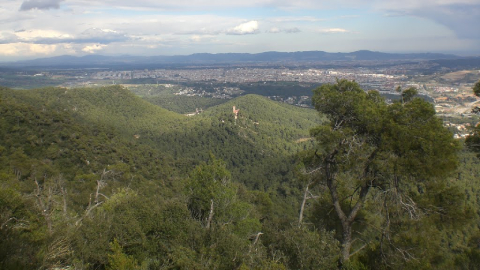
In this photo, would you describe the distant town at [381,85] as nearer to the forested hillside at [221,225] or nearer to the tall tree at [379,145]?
the forested hillside at [221,225]

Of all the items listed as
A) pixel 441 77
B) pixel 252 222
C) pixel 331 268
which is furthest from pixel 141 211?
pixel 441 77

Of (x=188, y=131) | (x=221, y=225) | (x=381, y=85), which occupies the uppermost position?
(x=381, y=85)

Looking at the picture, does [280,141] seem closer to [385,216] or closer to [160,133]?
[160,133]

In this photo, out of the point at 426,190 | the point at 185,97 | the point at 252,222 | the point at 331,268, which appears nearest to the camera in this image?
the point at 331,268

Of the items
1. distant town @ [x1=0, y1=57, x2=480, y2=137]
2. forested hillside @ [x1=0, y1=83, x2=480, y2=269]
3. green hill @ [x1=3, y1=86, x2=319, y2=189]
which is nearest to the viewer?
forested hillside @ [x1=0, y1=83, x2=480, y2=269]

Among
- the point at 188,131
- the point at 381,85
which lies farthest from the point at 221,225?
the point at 381,85

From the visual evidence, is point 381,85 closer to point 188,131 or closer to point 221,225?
point 188,131

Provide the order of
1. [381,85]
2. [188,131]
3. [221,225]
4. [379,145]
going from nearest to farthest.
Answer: [379,145] → [221,225] → [188,131] → [381,85]

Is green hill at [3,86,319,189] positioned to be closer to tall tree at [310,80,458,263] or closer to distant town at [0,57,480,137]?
distant town at [0,57,480,137]

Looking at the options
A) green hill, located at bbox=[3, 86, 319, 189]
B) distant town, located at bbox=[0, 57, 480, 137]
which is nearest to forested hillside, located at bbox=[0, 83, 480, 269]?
green hill, located at bbox=[3, 86, 319, 189]
